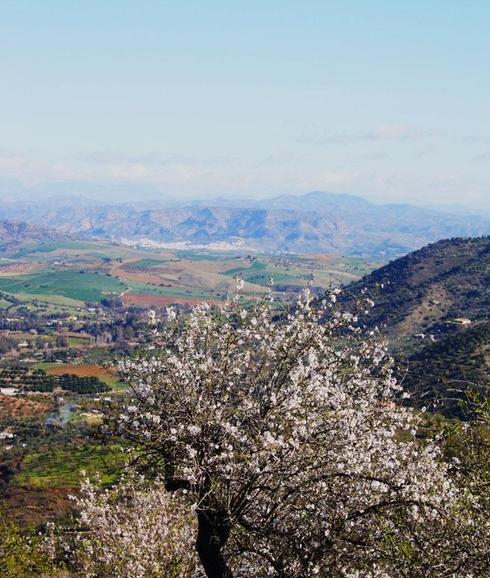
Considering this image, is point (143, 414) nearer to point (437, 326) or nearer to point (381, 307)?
point (437, 326)

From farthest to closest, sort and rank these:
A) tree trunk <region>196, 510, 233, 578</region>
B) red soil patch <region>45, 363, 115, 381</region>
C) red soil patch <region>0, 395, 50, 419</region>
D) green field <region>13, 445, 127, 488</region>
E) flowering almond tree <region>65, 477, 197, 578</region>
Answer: red soil patch <region>45, 363, 115, 381</region>, red soil patch <region>0, 395, 50, 419</region>, green field <region>13, 445, 127, 488</region>, flowering almond tree <region>65, 477, 197, 578</region>, tree trunk <region>196, 510, 233, 578</region>

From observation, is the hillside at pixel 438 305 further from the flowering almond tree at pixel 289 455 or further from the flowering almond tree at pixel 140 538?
the flowering almond tree at pixel 289 455

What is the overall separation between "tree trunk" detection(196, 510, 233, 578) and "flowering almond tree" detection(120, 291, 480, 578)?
32mm

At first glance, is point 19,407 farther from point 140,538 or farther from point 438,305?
point 140,538

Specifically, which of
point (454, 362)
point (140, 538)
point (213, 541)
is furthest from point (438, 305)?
point (213, 541)

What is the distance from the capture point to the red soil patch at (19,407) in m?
128

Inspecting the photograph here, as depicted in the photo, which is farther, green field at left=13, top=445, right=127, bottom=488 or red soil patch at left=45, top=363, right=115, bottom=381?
red soil patch at left=45, top=363, right=115, bottom=381

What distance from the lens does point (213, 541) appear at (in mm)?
14445

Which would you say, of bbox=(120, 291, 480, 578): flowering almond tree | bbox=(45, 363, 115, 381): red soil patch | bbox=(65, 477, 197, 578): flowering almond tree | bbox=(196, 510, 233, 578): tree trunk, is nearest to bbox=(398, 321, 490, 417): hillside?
bbox=(65, 477, 197, 578): flowering almond tree

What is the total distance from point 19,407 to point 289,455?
426 feet

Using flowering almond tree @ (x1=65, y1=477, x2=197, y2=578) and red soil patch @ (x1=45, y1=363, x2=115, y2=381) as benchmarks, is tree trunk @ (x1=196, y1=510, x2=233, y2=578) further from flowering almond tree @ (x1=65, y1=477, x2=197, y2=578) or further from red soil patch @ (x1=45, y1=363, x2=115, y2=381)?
red soil patch @ (x1=45, y1=363, x2=115, y2=381)

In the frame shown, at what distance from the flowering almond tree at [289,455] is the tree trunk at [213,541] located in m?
0.03

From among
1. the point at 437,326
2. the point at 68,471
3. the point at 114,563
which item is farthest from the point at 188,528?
the point at 437,326

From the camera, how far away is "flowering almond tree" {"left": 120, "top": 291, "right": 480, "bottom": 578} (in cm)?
1286
